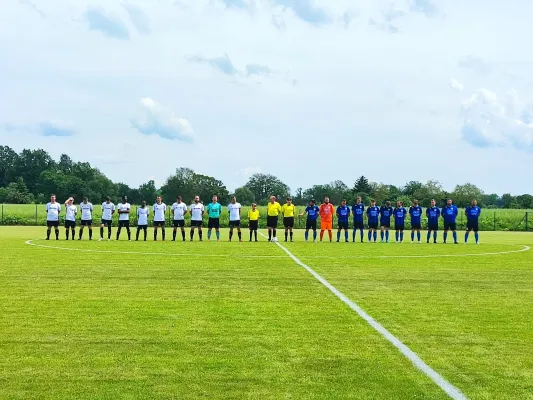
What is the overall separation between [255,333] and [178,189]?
4838 inches

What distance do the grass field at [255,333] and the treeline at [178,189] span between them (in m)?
97.9

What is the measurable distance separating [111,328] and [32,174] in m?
157

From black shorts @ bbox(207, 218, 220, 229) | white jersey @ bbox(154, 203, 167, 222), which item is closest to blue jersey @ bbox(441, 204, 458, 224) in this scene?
black shorts @ bbox(207, 218, 220, 229)

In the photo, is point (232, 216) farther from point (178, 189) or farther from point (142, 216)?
point (178, 189)

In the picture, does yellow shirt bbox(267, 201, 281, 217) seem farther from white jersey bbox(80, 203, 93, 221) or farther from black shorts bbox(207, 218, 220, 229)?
white jersey bbox(80, 203, 93, 221)

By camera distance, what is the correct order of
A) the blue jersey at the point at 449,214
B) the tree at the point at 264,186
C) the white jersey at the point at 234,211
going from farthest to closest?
1. the tree at the point at 264,186
2. the blue jersey at the point at 449,214
3. the white jersey at the point at 234,211

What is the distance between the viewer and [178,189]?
130m

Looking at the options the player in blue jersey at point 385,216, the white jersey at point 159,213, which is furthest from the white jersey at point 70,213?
the player in blue jersey at point 385,216

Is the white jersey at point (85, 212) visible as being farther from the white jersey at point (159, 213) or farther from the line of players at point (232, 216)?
the white jersey at point (159, 213)

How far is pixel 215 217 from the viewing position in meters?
30.5

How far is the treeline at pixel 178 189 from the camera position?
399 feet

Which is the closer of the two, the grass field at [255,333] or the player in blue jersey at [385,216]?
the grass field at [255,333]

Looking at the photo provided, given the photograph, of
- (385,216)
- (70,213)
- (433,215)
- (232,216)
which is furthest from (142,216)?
(433,215)

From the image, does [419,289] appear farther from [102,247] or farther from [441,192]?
[441,192]
